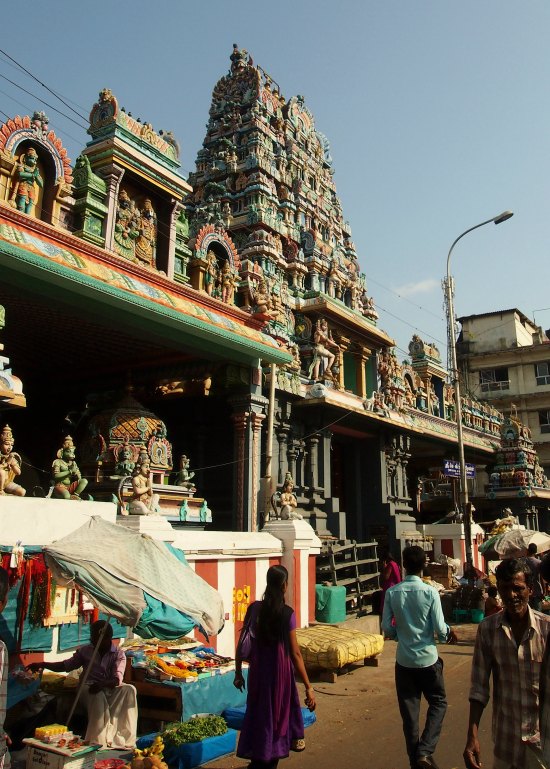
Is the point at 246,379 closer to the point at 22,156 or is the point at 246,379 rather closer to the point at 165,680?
the point at 22,156

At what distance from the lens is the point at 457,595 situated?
16.3m

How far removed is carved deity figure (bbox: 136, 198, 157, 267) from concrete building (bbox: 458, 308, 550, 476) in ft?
120

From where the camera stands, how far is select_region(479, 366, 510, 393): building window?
1887 inches

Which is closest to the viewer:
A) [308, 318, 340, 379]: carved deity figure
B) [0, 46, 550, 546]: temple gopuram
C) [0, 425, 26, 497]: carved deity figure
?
[0, 425, 26, 497]: carved deity figure

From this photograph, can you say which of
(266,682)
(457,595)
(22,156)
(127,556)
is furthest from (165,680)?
(457,595)

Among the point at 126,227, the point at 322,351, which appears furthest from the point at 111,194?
the point at 322,351

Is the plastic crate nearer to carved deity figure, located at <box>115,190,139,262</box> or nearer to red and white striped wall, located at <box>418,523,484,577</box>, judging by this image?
red and white striped wall, located at <box>418,523,484,577</box>

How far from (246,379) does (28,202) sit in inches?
244

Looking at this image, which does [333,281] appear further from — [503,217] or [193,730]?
[193,730]

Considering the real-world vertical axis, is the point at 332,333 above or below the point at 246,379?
above

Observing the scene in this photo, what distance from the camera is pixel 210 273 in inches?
596

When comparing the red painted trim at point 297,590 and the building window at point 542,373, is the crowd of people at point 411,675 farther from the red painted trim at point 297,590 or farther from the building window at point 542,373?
the building window at point 542,373

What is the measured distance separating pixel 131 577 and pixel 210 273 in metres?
10.2

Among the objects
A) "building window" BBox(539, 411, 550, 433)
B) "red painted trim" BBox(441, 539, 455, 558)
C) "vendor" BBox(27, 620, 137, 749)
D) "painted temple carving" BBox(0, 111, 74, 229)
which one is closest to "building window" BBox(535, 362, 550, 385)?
"building window" BBox(539, 411, 550, 433)
